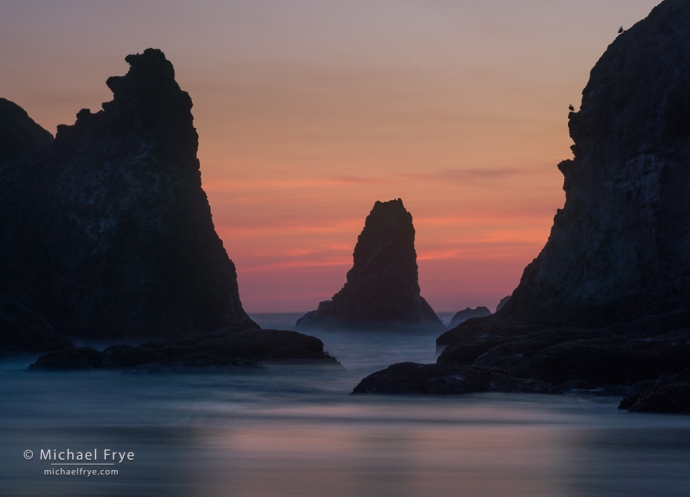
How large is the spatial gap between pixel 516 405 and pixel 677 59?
34494mm

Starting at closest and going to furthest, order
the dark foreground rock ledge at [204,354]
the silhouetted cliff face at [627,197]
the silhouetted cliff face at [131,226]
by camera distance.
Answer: the dark foreground rock ledge at [204,354] < the silhouetted cliff face at [627,197] < the silhouetted cliff face at [131,226]

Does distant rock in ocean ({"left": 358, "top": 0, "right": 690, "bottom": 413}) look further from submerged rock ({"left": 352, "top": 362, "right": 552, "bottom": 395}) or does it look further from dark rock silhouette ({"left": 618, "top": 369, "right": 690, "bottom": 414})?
dark rock silhouette ({"left": 618, "top": 369, "right": 690, "bottom": 414})

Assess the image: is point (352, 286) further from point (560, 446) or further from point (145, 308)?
point (560, 446)

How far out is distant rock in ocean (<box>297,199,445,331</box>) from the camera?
15538 cm

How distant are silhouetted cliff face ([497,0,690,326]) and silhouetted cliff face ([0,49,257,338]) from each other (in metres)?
28.7

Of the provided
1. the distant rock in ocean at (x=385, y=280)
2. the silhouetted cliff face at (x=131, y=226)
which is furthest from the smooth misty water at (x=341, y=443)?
the distant rock in ocean at (x=385, y=280)

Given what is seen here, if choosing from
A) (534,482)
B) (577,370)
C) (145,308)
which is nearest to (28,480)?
(534,482)

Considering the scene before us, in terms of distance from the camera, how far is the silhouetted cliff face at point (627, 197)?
52.4 metres

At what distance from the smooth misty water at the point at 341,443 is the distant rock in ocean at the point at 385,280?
11891cm

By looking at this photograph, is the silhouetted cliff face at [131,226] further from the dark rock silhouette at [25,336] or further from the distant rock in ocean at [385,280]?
the distant rock in ocean at [385,280]

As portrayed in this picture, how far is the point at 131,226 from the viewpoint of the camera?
78.8 m

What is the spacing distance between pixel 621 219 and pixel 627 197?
4.43ft

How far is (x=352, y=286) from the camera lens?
16750 centimetres

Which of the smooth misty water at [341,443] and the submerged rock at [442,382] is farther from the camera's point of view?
the submerged rock at [442,382]
